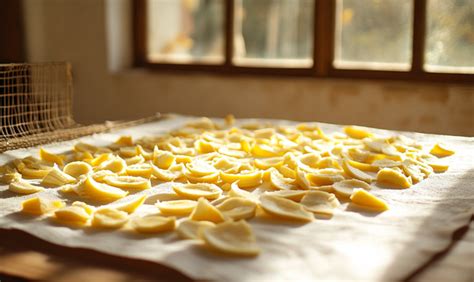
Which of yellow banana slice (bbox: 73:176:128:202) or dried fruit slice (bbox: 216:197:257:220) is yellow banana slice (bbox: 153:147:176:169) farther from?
dried fruit slice (bbox: 216:197:257:220)

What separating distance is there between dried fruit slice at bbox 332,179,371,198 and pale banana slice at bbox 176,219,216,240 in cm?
37

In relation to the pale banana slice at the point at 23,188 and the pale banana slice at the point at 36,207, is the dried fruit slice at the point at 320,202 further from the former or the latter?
the pale banana slice at the point at 23,188

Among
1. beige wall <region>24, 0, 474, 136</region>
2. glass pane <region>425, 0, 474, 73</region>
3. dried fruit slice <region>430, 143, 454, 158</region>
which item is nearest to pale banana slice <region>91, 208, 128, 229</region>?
dried fruit slice <region>430, 143, 454, 158</region>

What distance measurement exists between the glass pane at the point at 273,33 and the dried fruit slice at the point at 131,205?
2534 millimetres

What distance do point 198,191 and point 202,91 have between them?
2.65 m

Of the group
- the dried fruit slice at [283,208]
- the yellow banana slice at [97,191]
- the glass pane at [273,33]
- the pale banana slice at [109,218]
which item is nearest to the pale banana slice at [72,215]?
the pale banana slice at [109,218]

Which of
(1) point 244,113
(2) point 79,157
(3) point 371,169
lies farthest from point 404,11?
(2) point 79,157

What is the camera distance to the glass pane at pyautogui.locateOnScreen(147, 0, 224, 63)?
4012mm

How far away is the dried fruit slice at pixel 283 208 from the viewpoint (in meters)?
1.13

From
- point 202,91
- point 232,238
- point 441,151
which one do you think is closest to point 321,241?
point 232,238

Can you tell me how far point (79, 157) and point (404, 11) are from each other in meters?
2.34

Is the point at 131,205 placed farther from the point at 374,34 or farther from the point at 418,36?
the point at 374,34

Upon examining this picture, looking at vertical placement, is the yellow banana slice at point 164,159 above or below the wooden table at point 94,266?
above

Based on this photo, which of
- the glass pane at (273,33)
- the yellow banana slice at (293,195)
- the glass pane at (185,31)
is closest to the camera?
the yellow banana slice at (293,195)
